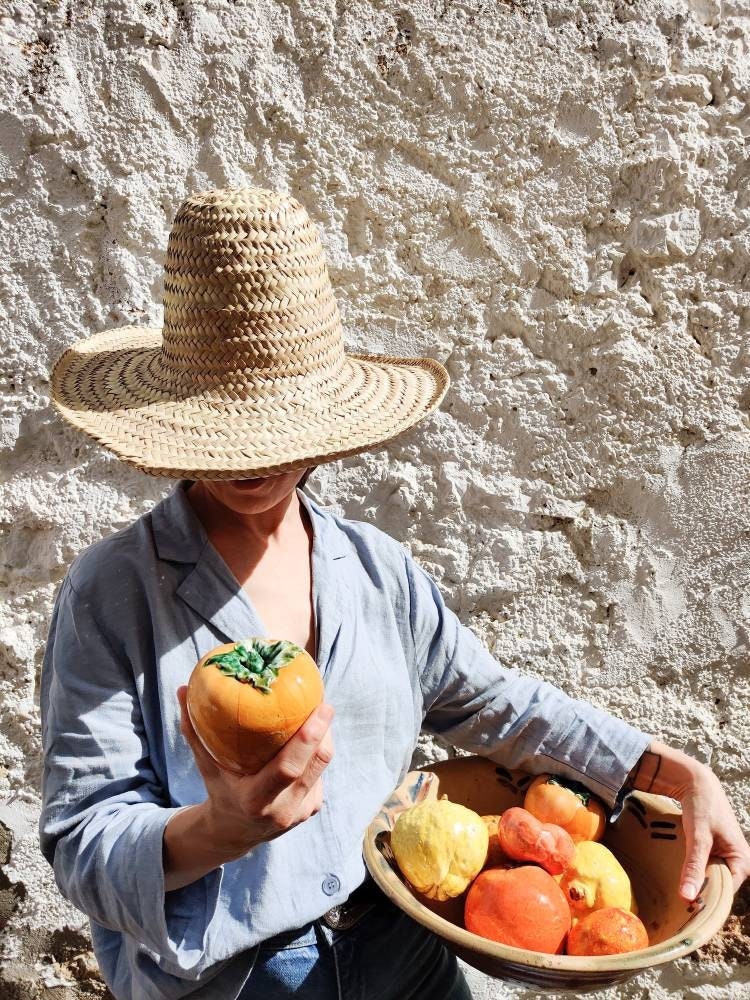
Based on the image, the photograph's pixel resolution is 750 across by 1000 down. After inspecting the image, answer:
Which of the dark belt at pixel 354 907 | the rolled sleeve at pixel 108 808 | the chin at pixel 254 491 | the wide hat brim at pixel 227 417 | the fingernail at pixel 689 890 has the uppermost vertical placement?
the wide hat brim at pixel 227 417

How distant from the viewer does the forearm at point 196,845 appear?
1.18 meters

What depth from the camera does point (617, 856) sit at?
1693 mm

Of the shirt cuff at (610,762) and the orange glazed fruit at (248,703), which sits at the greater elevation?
the orange glazed fruit at (248,703)

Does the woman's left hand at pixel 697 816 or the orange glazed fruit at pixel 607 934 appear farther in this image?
the woman's left hand at pixel 697 816

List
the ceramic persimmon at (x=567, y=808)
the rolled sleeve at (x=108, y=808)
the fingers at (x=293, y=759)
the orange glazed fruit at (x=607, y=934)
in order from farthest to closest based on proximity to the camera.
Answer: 1. the ceramic persimmon at (x=567, y=808)
2. the orange glazed fruit at (x=607, y=934)
3. the rolled sleeve at (x=108, y=808)
4. the fingers at (x=293, y=759)

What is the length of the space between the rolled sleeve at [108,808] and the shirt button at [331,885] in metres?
0.19

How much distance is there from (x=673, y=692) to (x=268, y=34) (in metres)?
1.84

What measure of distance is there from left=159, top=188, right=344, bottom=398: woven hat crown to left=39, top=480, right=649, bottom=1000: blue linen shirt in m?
0.27

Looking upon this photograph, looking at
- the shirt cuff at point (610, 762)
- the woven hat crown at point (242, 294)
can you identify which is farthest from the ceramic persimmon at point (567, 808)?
the woven hat crown at point (242, 294)

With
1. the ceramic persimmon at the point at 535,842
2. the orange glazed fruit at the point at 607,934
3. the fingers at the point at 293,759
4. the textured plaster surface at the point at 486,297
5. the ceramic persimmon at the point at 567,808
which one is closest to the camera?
the fingers at the point at 293,759

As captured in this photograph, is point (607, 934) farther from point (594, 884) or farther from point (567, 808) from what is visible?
point (567, 808)

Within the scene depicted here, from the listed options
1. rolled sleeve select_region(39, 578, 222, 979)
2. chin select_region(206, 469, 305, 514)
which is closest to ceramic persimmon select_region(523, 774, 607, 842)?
rolled sleeve select_region(39, 578, 222, 979)

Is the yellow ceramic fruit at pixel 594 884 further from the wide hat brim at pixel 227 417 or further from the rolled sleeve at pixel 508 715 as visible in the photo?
the wide hat brim at pixel 227 417

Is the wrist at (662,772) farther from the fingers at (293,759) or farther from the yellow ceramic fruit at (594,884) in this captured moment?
the fingers at (293,759)
